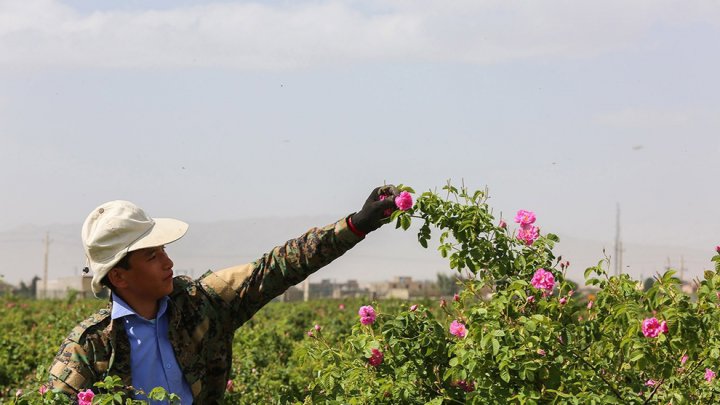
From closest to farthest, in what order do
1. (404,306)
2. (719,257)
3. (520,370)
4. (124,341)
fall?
1. (520,370)
2. (124,341)
3. (719,257)
4. (404,306)

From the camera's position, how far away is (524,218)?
3979 mm

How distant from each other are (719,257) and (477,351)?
1.03 meters

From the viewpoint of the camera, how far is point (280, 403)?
415 cm

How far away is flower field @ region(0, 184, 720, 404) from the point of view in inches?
138

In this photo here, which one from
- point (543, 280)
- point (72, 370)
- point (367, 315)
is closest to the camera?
point (72, 370)

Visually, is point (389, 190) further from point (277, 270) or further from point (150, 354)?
point (150, 354)

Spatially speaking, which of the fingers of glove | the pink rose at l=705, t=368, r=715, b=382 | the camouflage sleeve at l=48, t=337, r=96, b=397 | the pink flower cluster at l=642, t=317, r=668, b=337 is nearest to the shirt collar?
the camouflage sleeve at l=48, t=337, r=96, b=397

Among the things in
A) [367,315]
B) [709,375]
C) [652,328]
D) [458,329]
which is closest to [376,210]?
[367,315]

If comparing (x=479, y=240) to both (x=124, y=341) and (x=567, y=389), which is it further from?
(x=124, y=341)

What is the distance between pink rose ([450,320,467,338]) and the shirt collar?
0.93m

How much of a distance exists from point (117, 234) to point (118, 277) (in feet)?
0.49

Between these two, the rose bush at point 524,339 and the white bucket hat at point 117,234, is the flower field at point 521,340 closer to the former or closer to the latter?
the rose bush at point 524,339

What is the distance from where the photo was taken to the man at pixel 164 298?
3.72m

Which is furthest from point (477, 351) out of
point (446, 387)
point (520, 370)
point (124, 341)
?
point (124, 341)
